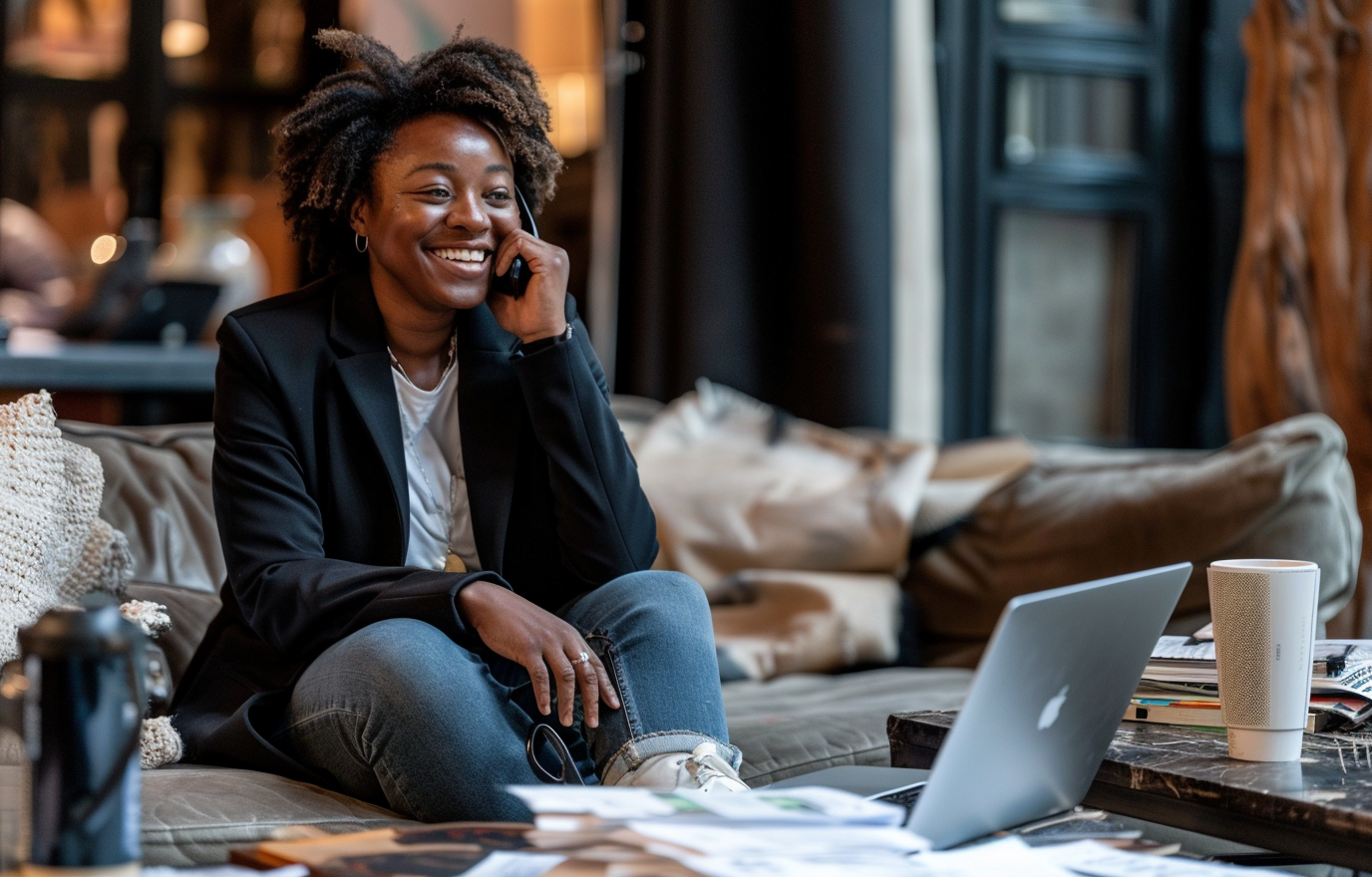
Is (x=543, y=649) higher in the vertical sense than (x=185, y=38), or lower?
lower

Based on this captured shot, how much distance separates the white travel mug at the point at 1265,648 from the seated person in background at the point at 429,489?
0.45m

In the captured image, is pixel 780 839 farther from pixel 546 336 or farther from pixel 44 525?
pixel 44 525

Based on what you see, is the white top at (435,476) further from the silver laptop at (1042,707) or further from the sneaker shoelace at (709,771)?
the silver laptop at (1042,707)

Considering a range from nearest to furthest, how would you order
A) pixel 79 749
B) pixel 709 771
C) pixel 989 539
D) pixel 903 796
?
pixel 79 749 → pixel 903 796 → pixel 709 771 → pixel 989 539

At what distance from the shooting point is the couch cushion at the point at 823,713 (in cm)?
176

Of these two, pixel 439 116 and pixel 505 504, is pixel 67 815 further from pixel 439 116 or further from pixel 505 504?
pixel 439 116

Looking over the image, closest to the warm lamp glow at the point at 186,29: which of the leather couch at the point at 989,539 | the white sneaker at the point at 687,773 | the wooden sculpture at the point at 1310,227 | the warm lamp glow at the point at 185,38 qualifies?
the warm lamp glow at the point at 185,38

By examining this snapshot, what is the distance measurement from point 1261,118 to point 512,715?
74.4 inches

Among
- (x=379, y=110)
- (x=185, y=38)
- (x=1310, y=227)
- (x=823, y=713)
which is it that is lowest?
(x=823, y=713)

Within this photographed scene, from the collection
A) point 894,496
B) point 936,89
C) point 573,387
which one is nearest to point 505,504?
point 573,387

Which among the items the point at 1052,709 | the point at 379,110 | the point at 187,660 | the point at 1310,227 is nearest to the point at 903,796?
the point at 1052,709

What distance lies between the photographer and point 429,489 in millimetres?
1668

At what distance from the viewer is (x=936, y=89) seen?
3250 mm

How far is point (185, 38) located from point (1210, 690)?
181 inches
